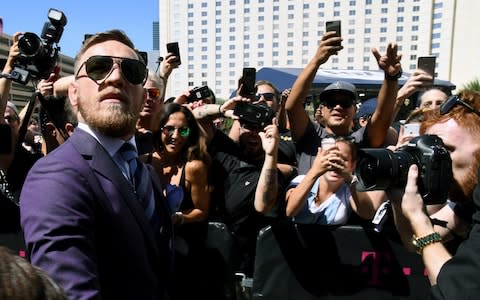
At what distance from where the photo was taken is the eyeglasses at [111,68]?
1.46 m

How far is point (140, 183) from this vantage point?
1.51 m

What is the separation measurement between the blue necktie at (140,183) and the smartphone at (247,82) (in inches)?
78.1

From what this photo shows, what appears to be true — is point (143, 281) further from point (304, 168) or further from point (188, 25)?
point (188, 25)

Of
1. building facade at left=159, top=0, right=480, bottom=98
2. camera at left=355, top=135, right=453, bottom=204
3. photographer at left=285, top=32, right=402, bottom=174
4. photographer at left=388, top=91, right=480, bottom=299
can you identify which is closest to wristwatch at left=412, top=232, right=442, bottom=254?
photographer at left=388, top=91, right=480, bottom=299

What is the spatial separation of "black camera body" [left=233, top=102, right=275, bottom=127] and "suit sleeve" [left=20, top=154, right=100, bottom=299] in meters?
2.00

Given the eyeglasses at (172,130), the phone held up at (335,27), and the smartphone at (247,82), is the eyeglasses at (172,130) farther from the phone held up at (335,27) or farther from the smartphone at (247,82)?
the phone held up at (335,27)

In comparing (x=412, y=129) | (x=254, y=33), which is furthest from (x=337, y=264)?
(x=254, y=33)

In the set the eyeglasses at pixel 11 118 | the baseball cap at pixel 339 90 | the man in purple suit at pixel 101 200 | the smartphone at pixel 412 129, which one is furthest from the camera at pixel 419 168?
the eyeglasses at pixel 11 118

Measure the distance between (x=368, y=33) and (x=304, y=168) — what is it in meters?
73.5

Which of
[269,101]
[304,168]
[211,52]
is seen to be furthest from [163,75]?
[211,52]

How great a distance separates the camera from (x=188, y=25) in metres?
72.8

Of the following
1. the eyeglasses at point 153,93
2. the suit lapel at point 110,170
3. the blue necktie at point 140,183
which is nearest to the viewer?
the suit lapel at point 110,170

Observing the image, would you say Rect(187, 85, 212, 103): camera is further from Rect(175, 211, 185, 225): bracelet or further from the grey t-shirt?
Rect(175, 211, 185, 225): bracelet

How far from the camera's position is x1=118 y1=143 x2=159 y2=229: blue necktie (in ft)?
4.85
